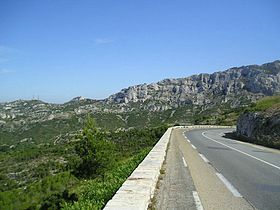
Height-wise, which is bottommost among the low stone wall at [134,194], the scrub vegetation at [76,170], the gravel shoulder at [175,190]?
the scrub vegetation at [76,170]

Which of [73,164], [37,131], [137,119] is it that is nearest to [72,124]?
[37,131]

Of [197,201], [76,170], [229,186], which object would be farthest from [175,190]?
[76,170]

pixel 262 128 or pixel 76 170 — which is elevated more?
pixel 262 128

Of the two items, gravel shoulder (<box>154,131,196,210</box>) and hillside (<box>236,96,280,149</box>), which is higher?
hillside (<box>236,96,280,149</box>)

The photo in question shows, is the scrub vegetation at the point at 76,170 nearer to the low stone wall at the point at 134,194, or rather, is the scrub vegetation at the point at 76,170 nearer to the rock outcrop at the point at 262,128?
the low stone wall at the point at 134,194

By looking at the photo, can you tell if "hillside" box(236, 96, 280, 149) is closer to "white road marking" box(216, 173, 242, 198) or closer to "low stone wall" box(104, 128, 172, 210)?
"white road marking" box(216, 173, 242, 198)

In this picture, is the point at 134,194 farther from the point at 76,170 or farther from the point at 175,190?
the point at 76,170

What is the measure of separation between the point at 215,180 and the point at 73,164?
33934 mm

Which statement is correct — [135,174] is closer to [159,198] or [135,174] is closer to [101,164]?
[159,198]

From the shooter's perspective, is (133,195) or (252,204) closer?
(133,195)

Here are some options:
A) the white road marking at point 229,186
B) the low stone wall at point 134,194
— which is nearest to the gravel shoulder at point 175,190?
the low stone wall at point 134,194

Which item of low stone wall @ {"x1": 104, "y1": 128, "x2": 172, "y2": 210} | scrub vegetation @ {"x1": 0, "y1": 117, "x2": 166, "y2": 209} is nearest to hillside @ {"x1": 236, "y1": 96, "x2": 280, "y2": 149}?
scrub vegetation @ {"x1": 0, "y1": 117, "x2": 166, "y2": 209}

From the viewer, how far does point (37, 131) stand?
16788 centimetres

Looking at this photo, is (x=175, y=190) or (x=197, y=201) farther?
(x=175, y=190)
